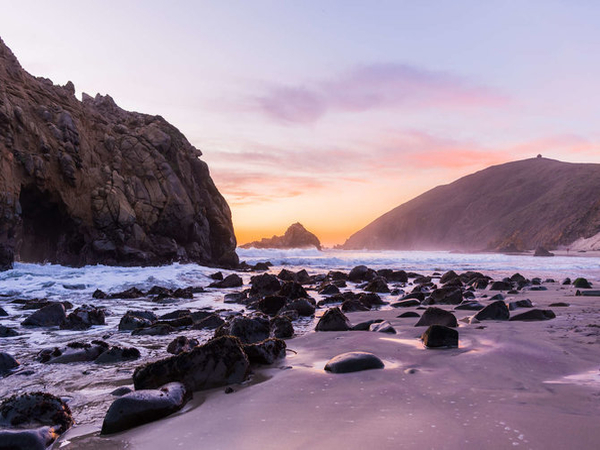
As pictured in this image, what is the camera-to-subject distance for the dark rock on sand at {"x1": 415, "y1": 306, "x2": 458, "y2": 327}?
21.8ft

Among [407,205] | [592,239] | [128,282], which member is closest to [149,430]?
[128,282]

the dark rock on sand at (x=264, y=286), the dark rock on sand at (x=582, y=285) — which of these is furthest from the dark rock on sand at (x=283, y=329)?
the dark rock on sand at (x=582, y=285)

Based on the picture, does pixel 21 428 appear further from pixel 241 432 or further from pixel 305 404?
pixel 305 404

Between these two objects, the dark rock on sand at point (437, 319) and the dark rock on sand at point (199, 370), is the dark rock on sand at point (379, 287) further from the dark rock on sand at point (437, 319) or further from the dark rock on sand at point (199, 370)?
the dark rock on sand at point (199, 370)

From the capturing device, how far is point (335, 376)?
385 cm

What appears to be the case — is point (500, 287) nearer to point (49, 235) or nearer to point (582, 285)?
point (582, 285)

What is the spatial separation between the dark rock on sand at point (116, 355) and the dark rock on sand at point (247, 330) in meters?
1.37

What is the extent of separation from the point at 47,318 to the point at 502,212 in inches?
5311

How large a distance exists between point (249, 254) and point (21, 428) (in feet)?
173

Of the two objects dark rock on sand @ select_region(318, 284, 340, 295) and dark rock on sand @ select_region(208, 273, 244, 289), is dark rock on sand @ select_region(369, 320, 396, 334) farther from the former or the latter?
dark rock on sand @ select_region(208, 273, 244, 289)

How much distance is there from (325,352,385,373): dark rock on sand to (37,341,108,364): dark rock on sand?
343 cm

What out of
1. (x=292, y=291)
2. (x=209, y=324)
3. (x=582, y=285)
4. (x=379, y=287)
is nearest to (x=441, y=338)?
(x=209, y=324)

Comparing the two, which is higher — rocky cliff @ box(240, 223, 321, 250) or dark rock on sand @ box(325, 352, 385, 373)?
rocky cliff @ box(240, 223, 321, 250)

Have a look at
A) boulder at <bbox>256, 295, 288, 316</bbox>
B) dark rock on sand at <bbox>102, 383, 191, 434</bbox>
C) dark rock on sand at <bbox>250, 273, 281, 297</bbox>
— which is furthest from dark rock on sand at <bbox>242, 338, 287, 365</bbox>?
dark rock on sand at <bbox>250, 273, 281, 297</bbox>
